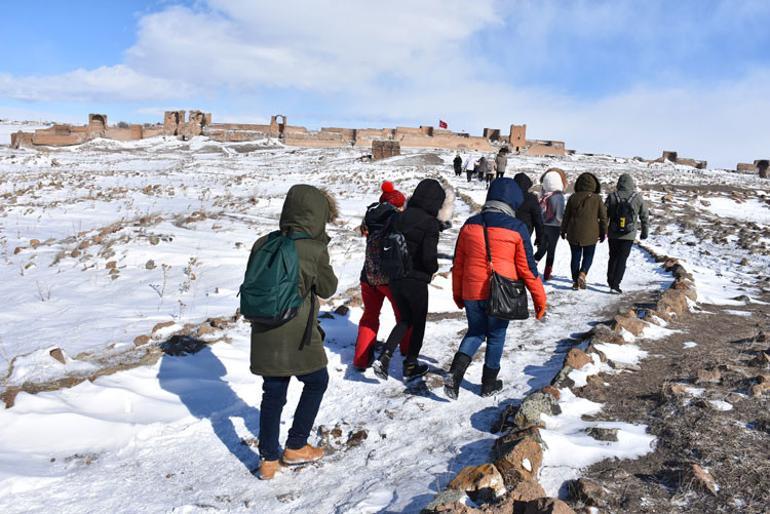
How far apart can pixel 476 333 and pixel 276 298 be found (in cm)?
191

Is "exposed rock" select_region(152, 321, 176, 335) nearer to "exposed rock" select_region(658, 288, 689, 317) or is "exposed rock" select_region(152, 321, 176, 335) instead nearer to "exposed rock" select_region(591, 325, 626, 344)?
"exposed rock" select_region(591, 325, 626, 344)

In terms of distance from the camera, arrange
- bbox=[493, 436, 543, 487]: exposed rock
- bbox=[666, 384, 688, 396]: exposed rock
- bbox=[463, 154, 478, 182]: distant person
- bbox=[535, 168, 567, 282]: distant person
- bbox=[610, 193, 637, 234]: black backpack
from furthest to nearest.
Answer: bbox=[463, 154, 478, 182]: distant person → bbox=[535, 168, 567, 282]: distant person → bbox=[610, 193, 637, 234]: black backpack → bbox=[666, 384, 688, 396]: exposed rock → bbox=[493, 436, 543, 487]: exposed rock

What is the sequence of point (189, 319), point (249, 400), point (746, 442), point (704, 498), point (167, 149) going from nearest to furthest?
point (704, 498), point (746, 442), point (249, 400), point (189, 319), point (167, 149)

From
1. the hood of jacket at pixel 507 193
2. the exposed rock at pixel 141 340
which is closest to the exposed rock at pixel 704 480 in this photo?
the hood of jacket at pixel 507 193

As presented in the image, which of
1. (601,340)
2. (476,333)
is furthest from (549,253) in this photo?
(476,333)

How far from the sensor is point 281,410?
141 inches

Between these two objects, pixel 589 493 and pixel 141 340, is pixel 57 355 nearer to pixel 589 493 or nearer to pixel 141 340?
pixel 141 340

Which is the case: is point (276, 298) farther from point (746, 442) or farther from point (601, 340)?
point (601, 340)

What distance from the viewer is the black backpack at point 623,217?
25.9 feet

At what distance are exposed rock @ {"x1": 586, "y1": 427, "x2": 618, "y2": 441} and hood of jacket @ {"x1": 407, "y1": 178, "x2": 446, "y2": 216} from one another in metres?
2.14

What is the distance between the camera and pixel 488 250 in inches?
169

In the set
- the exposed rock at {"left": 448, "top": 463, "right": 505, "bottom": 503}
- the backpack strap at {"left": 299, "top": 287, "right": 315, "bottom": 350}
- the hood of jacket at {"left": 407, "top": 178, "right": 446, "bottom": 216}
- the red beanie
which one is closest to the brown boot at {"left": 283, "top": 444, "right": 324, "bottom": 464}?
the backpack strap at {"left": 299, "top": 287, "right": 315, "bottom": 350}

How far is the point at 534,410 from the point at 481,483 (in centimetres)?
108

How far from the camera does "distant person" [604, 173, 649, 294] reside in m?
7.91
